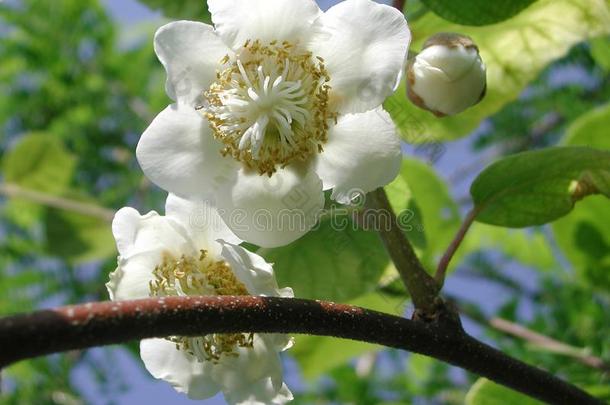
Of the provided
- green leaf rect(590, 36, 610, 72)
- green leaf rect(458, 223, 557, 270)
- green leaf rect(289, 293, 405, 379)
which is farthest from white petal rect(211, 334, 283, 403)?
green leaf rect(458, 223, 557, 270)

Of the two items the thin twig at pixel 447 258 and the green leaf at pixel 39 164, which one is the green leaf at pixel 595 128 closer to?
the thin twig at pixel 447 258

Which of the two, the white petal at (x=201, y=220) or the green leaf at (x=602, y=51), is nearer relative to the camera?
the white petal at (x=201, y=220)

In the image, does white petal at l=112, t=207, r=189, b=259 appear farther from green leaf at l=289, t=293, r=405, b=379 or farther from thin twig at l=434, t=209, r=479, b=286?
green leaf at l=289, t=293, r=405, b=379

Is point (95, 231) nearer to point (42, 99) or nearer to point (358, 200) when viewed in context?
point (42, 99)

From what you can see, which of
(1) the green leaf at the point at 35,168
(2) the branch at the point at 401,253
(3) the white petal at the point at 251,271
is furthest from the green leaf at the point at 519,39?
(1) the green leaf at the point at 35,168

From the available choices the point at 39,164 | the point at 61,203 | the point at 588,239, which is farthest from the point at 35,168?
the point at 588,239

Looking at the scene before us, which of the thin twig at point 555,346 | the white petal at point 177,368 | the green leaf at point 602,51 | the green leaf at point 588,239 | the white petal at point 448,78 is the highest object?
the white petal at point 448,78
